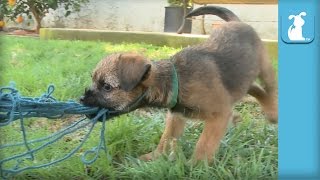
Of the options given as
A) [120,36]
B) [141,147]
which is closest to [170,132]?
[141,147]

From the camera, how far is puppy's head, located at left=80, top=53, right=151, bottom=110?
240 cm

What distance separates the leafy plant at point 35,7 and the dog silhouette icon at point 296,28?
5.59 meters

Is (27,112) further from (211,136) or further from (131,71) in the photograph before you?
(211,136)

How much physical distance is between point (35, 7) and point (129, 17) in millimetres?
1275

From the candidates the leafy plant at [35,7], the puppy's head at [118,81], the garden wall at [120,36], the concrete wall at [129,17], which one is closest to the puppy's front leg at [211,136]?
the puppy's head at [118,81]

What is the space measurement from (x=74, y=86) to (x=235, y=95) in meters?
1.37

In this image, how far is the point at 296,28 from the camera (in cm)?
132

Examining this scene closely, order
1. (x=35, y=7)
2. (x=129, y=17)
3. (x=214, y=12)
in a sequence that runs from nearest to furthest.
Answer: (x=214, y=12) < (x=35, y=7) < (x=129, y=17)

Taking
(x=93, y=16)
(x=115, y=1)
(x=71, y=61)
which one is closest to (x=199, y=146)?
(x=71, y=61)

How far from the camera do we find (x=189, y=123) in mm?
3201

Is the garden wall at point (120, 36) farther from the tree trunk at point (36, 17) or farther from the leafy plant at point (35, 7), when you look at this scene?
the leafy plant at point (35, 7)

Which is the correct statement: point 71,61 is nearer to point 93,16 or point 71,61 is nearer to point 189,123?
point 189,123

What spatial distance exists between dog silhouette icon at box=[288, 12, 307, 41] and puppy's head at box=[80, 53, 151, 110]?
3.81ft

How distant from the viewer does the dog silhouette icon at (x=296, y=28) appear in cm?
130
